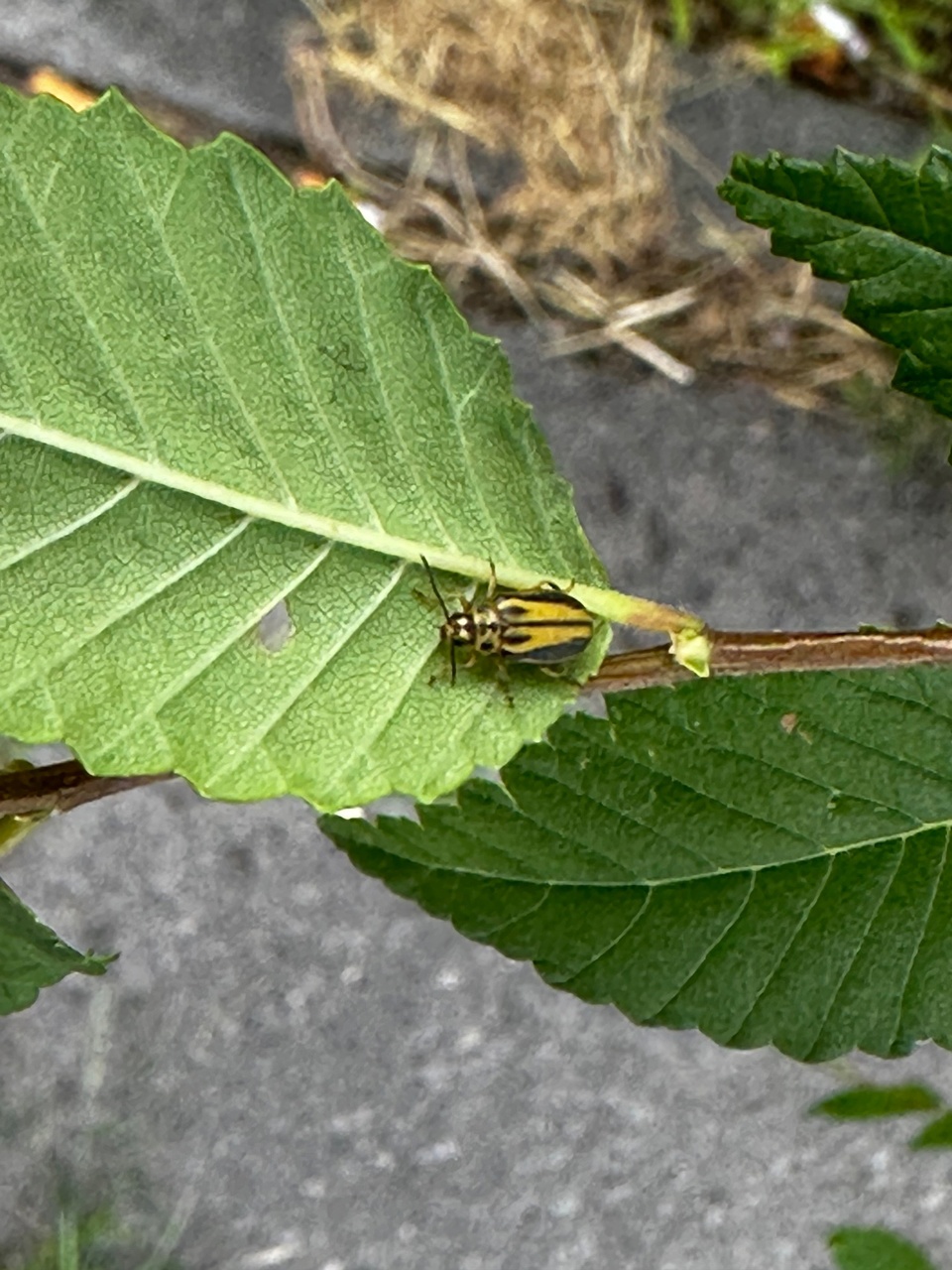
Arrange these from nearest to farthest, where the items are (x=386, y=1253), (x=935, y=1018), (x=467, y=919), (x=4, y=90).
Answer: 1. (x=4, y=90)
2. (x=935, y=1018)
3. (x=467, y=919)
4. (x=386, y=1253)

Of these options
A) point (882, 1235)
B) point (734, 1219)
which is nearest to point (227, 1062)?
point (734, 1219)

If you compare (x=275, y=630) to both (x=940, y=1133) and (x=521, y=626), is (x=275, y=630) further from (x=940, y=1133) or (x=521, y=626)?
(x=940, y=1133)

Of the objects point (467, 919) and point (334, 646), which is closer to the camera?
point (334, 646)

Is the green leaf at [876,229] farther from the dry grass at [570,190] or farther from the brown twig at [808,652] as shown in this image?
the dry grass at [570,190]

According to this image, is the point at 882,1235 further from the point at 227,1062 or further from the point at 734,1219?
the point at 227,1062

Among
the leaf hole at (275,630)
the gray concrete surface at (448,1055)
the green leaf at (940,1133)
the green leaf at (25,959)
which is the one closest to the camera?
the leaf hole at (275,630)

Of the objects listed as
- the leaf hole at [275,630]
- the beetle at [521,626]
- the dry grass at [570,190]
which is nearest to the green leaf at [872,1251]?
the beetle at [521,626]
